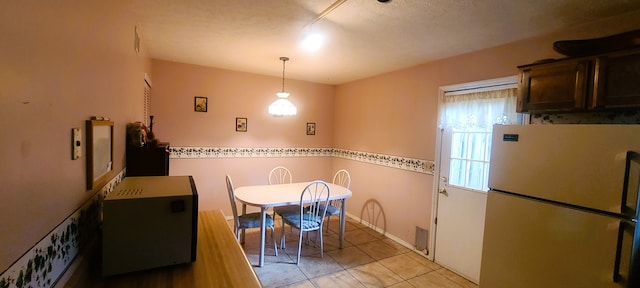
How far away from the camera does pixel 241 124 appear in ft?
13.7

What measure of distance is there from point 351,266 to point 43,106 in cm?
284

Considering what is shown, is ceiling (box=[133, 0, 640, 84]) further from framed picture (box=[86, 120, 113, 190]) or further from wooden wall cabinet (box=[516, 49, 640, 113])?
framed picture (box=[86, 120, 113, 190])

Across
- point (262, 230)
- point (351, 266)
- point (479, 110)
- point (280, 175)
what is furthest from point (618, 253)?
point (280, 175)

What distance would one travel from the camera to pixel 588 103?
1.81 metres

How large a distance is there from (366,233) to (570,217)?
255 cm

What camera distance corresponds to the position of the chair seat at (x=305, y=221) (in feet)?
9.84

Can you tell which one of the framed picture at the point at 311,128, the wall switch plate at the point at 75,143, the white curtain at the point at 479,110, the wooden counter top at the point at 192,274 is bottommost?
the wooden counter top at the point at 192,274

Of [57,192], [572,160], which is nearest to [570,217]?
[572,160]

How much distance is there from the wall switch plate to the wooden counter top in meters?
0.41

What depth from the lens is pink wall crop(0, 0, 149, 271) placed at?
2.02 ft

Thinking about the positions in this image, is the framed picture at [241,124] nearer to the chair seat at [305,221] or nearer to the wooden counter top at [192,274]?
the chair seat at [305,221]

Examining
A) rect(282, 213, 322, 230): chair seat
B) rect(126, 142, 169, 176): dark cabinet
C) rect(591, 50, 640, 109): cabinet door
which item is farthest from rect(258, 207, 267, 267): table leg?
rect(591, 50, 640, 109): cabinet door

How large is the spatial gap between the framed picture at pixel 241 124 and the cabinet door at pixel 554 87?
3371mm

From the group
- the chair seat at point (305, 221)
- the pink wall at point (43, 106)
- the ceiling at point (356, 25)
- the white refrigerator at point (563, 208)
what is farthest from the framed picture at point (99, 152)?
the white refrigerator at point (563, 208)
